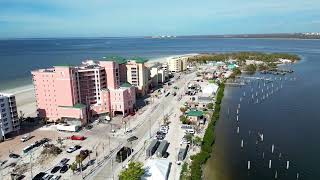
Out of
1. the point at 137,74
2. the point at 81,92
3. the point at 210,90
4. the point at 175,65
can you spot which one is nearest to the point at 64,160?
the point at 81,92

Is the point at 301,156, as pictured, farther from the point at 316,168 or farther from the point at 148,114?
the point at 148,114

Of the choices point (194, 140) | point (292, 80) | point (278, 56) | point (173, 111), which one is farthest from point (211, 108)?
point (278, 56)

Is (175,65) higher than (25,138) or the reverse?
higher

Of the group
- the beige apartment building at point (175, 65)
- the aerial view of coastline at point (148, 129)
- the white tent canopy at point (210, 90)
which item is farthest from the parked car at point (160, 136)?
the beige apartment building at point (175, 65)

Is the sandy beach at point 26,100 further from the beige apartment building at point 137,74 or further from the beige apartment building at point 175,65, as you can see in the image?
the beige apartment building at point 175,65

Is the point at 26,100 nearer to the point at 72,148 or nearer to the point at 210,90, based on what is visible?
the point at 72,148
